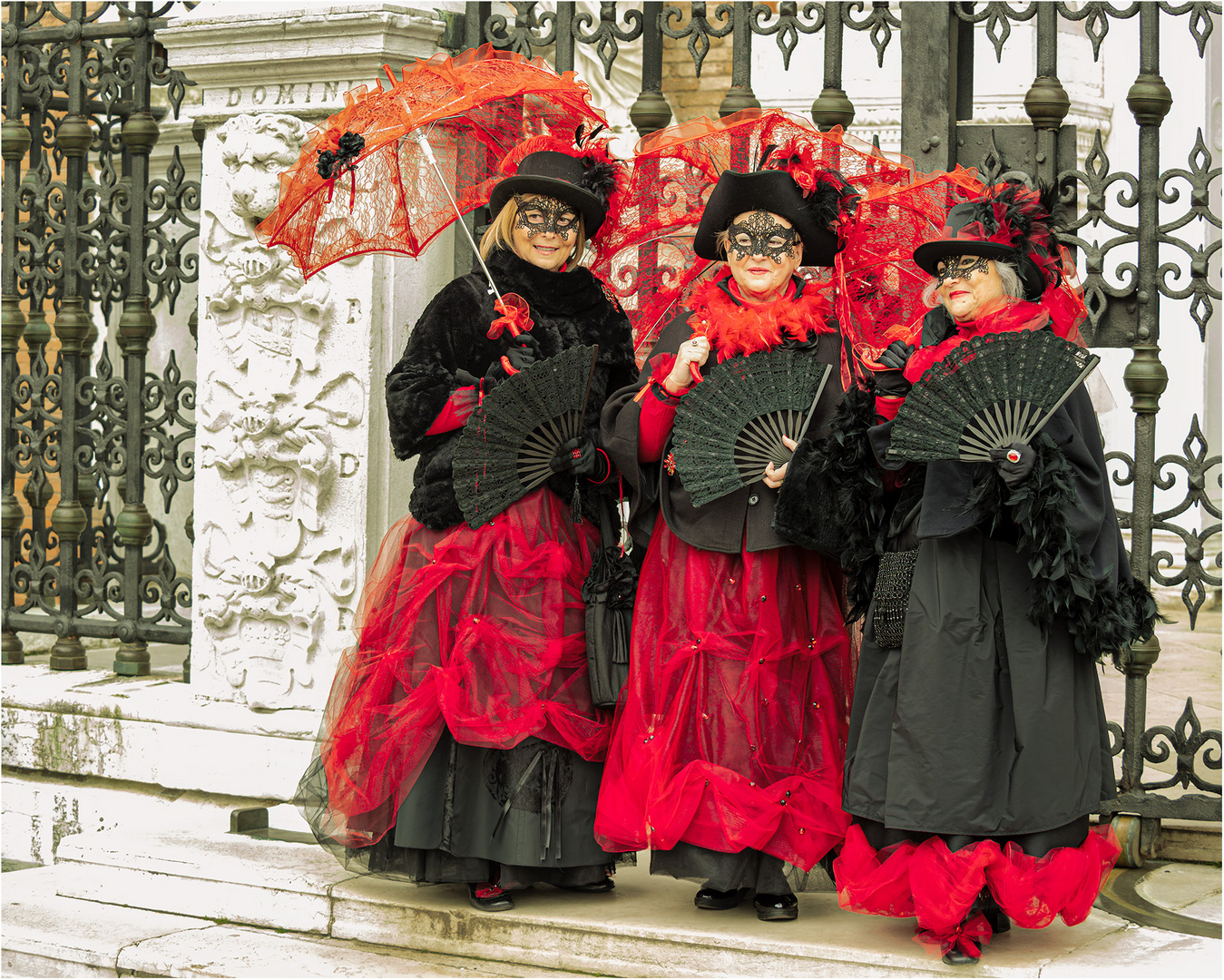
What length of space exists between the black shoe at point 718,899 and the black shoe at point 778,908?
0.12m

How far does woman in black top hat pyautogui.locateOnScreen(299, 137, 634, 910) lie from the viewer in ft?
13.2

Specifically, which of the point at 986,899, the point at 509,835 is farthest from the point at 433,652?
the point at 986,899

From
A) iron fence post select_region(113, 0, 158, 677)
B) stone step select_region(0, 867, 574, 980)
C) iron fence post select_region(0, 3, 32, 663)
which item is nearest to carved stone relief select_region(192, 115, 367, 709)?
iron fence post select_region(113, 0, 158, 677)

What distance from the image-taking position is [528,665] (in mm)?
4039

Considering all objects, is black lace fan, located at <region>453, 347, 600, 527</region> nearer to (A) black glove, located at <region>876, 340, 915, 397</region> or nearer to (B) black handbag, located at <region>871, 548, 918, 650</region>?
(A) black glove, located at <region>876, 340, 915, 397</region>

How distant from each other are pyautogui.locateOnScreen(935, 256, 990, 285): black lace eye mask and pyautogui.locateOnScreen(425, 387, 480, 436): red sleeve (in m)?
1.45

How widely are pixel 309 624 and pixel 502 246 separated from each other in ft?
6.19

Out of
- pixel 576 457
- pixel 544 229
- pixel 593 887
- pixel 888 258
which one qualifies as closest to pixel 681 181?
pixel 544 229

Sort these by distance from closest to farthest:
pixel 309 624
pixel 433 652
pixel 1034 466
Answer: pixel 1034 466 → pixel 433 652 → pixel 309 624

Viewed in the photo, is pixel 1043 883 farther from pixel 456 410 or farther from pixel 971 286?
pixel 456 410

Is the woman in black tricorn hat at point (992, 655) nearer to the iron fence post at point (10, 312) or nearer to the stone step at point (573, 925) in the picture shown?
the stone step at point (573, 925)

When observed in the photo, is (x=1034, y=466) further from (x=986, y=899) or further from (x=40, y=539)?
(x=40, y=539)

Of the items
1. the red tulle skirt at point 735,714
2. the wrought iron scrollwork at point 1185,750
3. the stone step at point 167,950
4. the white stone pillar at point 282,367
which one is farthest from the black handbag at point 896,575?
the white stone pillar at point 282,367

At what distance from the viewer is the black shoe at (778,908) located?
3.90 m
